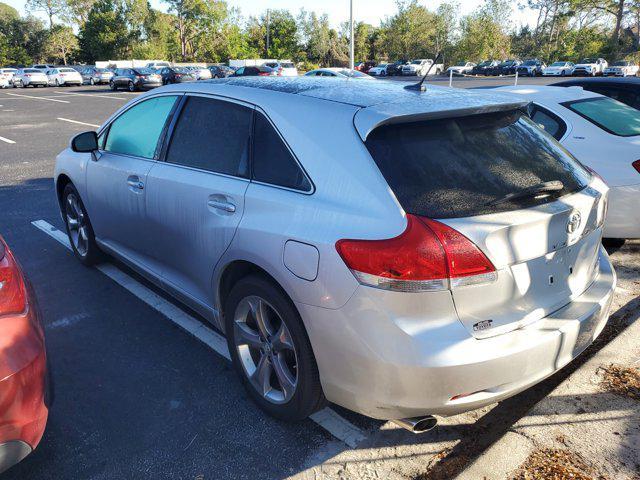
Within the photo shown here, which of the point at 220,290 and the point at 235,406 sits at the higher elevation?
the point at 220,290

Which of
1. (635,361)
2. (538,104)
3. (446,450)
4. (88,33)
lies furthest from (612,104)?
(88,33)

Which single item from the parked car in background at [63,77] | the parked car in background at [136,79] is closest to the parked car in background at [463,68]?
the parked car in background at [136,79]

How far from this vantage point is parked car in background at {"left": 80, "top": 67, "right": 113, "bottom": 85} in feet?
142

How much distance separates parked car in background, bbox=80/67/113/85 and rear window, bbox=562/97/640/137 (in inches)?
1712

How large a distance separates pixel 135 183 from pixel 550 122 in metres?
3.87

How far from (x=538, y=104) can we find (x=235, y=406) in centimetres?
415

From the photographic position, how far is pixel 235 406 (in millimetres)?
3031

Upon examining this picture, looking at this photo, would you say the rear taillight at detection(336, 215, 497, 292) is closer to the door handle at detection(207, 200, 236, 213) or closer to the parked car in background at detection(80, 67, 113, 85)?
the door handle at detection(207, 200, 236, 213)

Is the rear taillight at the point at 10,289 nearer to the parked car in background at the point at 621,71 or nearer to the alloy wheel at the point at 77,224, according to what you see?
the alloy wheel at the point at 77,224

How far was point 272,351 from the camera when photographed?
111 inches

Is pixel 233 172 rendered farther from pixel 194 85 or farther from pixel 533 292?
pixel 533 292

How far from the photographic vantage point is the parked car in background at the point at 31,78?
41.7 metres

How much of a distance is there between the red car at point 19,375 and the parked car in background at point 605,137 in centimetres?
436

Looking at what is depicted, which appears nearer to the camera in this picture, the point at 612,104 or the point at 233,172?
the point at 233,172
